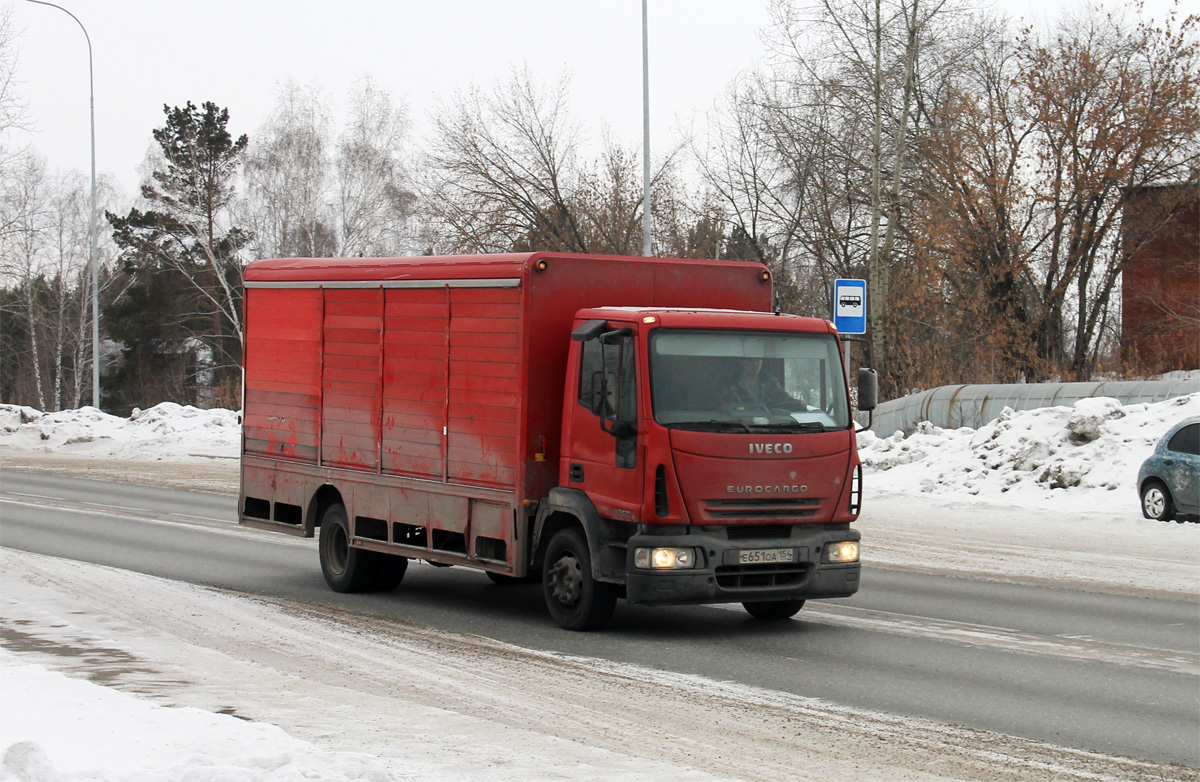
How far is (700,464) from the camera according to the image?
984cm

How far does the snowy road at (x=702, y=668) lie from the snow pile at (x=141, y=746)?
0.50 meters

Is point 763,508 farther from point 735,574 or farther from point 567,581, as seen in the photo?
point 567,581

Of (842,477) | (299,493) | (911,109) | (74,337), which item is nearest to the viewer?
(842,477)

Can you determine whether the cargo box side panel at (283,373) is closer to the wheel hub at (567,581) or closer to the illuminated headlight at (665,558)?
the wheel hub at (567,581)

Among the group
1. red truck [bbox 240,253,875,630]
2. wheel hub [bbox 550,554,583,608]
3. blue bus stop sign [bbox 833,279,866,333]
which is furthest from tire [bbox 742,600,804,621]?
blue bus stop sign [bbox 833,279,866,333]

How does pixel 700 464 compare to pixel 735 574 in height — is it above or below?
above

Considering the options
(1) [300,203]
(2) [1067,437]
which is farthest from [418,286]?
(1) [300,203]

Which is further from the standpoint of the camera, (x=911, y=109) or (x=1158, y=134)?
(x=911, y=109)

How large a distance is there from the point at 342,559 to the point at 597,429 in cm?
391

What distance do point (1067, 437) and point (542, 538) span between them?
13.5 m

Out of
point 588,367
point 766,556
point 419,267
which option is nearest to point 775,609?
point 766,556

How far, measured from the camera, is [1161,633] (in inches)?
418

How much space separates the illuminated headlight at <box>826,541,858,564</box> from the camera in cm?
1034

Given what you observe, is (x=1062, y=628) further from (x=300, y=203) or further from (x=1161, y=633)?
(x=300, y=203)
